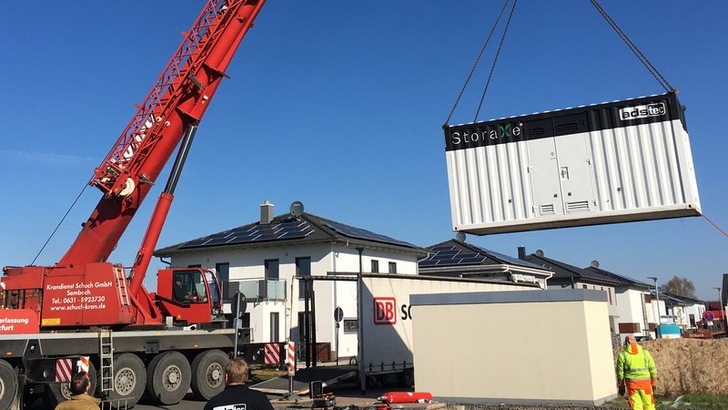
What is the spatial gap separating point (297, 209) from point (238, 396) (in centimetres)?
2866

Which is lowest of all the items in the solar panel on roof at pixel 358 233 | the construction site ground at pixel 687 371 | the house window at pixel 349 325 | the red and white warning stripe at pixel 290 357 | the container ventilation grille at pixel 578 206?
the construction site ground at pixel 687 371

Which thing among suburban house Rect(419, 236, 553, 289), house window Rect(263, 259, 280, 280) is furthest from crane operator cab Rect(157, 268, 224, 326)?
suburban house Rect(419, 236, 553, 289)

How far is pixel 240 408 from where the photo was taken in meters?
4.03

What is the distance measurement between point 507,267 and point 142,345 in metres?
22.7

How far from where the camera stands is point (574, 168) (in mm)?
12469

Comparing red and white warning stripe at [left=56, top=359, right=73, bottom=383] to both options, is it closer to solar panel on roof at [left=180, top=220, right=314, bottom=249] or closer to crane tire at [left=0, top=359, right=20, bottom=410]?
crane tire at [left=0, top=359, right=20, bottom=410]

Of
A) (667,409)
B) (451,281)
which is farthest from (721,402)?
(451,281)

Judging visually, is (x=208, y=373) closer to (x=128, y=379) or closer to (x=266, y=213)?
(x=128, y=379)

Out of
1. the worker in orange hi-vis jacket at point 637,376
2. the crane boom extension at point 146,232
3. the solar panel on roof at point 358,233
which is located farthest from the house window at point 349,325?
the worker in orange hi-vis jacket at point 637,376

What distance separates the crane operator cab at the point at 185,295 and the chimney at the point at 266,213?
16472 millimetres

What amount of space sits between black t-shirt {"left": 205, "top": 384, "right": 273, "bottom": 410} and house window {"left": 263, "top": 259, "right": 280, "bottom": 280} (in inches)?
1028

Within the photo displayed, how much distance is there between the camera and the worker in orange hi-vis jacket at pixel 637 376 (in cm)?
910

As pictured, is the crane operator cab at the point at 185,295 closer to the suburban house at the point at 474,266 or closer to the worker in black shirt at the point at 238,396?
the worker in black shirt at the point at 238,396

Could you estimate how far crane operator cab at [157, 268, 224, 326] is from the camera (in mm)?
16281
